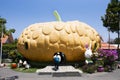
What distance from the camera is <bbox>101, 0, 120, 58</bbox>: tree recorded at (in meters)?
45.2

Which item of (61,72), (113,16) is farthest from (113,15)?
(61,72)

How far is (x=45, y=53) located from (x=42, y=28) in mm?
2352

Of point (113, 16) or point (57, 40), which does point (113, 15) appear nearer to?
point (113, 16)

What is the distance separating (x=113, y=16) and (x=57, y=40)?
62.5ft

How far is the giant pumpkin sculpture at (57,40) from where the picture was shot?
1096 inches

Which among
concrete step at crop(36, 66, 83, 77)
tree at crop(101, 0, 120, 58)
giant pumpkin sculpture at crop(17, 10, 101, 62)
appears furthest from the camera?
tree at crop(101, 0, 120, 58)

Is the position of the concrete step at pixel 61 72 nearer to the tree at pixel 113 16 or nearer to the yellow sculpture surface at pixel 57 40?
the yellow sculpture surface at pixel 57 40

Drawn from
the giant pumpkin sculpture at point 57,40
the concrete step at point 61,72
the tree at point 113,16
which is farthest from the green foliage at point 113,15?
the concrete step at point 61,72

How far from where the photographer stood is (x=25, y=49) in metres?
29.7

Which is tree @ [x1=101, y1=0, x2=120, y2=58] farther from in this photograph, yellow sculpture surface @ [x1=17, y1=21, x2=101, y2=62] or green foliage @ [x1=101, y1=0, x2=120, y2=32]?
yellow sculpture surface @ [x1=17, y1=21, x2=101, y2=62]

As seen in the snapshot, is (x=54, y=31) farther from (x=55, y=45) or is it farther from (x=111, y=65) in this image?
(x=111, y=65)

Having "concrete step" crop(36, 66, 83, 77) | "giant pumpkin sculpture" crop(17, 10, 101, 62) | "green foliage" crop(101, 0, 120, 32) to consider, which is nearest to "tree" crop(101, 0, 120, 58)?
"green foliage" crop(101, 0, 120, 32)

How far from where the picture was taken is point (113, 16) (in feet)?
147

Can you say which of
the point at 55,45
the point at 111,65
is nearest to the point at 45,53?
the point at 55,45
